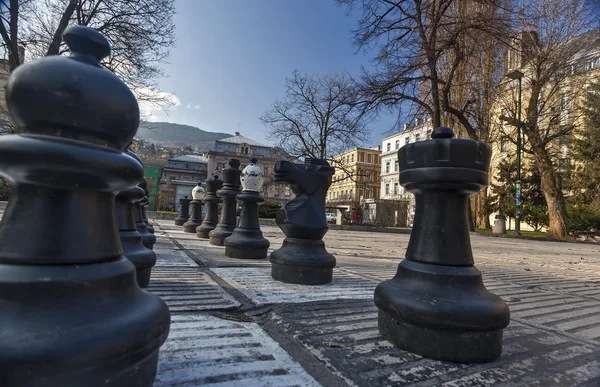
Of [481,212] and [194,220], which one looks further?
[481,212]

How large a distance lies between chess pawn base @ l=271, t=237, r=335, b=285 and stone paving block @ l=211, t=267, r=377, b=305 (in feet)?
0.26

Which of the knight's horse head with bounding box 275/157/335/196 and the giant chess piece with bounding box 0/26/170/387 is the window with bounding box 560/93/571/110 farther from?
the giant chess piece with bounding box 0/26/170/387

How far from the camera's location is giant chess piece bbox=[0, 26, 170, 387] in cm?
76

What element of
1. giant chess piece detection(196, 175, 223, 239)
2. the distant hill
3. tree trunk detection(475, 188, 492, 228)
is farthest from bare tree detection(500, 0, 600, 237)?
the distant hill

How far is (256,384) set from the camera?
1.11 metres

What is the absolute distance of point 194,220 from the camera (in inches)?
366

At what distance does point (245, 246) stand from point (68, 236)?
3.49m

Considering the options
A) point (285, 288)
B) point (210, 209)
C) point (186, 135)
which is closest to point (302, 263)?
point (285, 288)

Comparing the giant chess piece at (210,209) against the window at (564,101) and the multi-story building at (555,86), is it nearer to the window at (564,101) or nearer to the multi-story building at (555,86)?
the multi-story building at (555,86)

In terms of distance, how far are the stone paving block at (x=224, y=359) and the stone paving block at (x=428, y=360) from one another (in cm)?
16

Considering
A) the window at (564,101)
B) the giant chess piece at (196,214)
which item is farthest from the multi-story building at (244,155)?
the giant chess piece at (196,214)

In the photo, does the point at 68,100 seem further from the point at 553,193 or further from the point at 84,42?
the point at 553,193

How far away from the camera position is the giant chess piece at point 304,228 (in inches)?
115

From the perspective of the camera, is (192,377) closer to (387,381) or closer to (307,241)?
(387,381)
